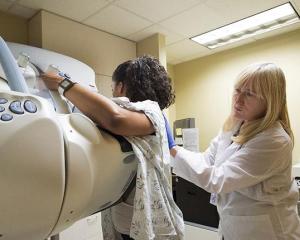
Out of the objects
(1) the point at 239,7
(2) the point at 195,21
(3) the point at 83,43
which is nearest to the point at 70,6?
(3) the point at 83,43

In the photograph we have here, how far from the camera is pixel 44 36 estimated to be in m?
2.22

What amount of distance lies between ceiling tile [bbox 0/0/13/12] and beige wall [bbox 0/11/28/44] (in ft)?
0.18

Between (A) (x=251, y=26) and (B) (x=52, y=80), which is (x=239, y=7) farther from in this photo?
(B) (x=52, y=80)

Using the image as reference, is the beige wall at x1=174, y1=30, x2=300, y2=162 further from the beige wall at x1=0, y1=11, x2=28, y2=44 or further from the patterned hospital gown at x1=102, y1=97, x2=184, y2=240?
the patterned hospital gown at x1=102, y1=97, x2=184, y2=240

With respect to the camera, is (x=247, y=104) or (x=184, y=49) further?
(x=184, y=49)

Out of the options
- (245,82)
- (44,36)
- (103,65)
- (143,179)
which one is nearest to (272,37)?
(103,65)

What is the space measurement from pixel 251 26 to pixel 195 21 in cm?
64

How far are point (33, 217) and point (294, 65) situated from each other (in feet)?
9.99

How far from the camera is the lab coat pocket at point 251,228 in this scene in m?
1.13

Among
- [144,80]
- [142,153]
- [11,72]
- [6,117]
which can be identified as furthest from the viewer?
[144,80]

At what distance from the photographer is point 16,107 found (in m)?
A: 0.41

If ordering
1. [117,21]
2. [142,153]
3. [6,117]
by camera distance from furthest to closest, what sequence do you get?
[117,21] < [142,153] < [6,117]

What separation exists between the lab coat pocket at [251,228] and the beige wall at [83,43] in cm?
190

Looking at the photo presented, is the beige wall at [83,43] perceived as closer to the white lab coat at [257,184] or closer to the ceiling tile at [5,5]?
the ceiling tile at [5,5]
